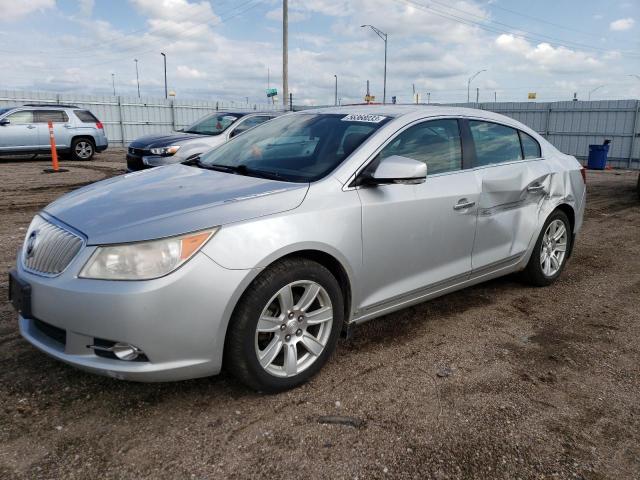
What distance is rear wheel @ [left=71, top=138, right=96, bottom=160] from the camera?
634 inches

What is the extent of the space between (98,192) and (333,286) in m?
1.54

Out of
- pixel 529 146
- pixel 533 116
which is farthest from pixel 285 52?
pixel 529 146

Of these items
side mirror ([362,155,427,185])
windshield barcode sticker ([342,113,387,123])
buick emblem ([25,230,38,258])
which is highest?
windshield barcode sticker ([342,113,387,123])

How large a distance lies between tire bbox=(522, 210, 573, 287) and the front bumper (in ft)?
10.1

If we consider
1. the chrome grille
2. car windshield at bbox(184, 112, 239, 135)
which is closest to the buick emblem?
the chrome grille

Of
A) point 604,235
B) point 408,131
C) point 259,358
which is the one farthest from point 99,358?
point 604,235

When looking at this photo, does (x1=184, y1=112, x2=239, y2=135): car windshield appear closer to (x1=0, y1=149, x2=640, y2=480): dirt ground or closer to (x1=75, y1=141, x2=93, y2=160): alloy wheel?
(x1=0, y1=149, x2=640, y2=480): dirt ground

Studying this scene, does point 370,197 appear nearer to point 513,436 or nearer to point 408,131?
point 408,131

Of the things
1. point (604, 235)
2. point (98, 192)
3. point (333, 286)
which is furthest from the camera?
point (604, 235)

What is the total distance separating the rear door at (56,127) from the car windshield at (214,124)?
6.94 meters

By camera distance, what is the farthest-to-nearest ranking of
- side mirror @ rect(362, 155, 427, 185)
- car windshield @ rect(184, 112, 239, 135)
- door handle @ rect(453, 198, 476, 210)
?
car windshield @ rect(184, 112, 239, 135) → door handle @ rect(453, 198, 476, 210) → side mirror @ rect(362, 155, 427, 185)

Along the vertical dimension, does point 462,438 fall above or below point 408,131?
below

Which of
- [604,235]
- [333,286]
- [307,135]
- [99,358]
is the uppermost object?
[307,135]

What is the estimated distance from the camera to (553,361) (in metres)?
3.42
